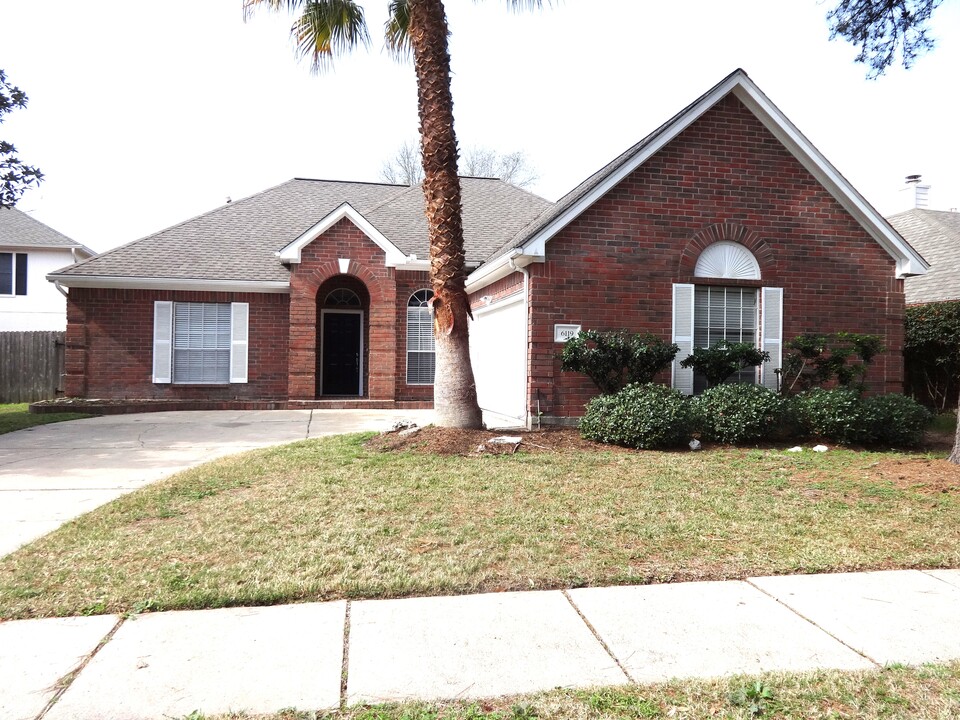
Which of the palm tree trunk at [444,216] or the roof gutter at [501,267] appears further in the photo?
the roof gutter at [501,267]

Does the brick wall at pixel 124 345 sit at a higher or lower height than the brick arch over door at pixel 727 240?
lower

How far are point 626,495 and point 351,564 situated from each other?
3031mm

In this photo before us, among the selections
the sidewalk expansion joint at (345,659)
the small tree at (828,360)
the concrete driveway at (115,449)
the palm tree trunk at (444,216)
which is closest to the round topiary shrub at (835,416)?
the small tree at (828,360)

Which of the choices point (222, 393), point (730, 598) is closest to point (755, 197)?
point (730, 598)

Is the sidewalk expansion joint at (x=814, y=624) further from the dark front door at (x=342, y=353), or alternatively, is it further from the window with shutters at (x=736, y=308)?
the dark front door at (x=342, y=353)

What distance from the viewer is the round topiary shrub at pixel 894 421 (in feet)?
31.1

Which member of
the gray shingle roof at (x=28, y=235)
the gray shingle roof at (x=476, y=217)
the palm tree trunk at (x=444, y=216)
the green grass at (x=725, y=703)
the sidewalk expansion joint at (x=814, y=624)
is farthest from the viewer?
the gray shingle roof at (x=28, y=235)

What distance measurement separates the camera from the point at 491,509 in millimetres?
5773

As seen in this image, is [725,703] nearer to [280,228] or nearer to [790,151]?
[790,151]

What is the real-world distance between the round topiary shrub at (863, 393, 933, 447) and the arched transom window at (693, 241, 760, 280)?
2997 millimetres

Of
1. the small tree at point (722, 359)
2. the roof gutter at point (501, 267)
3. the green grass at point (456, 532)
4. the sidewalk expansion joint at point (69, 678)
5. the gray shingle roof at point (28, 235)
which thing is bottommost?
the sidewalk expansion joint at point (69, 678)

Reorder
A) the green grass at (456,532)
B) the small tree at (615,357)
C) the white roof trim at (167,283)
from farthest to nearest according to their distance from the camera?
the white roof trim at (167,283) < the small tree at (615,357) < the green grass at (456,532)

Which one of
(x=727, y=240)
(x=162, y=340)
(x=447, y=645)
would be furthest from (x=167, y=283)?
(x=447, y=645)

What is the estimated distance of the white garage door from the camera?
11.7 metres
